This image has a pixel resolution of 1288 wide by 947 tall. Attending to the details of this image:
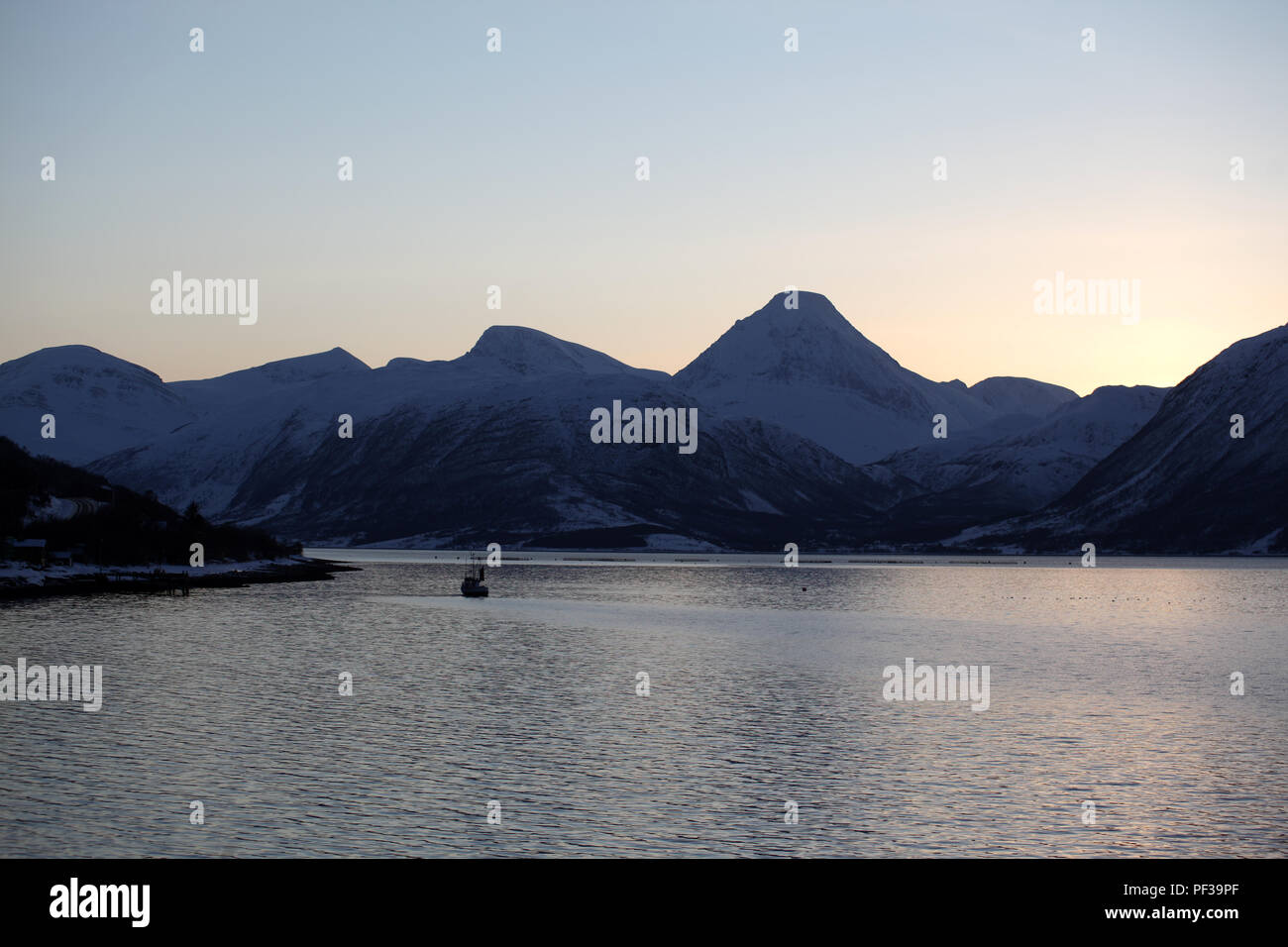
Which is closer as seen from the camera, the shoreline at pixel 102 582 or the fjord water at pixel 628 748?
the fjord water at pixel 628 748

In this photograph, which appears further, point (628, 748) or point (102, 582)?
point (102, 582)

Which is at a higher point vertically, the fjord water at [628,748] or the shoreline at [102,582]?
the shoreline at [102,582]

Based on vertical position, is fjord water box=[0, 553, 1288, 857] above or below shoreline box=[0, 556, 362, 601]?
below

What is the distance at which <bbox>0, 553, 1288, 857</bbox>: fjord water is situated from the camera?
3891cm

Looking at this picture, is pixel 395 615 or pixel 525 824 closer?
pixel 525 824

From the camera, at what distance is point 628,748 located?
5462cm

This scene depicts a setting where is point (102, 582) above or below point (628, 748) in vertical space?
above

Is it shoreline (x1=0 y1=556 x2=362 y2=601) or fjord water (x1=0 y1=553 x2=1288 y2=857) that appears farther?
shoreline (x1=0 y1=556 x2=362 y2=601)

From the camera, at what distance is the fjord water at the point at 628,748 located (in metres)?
38.9
